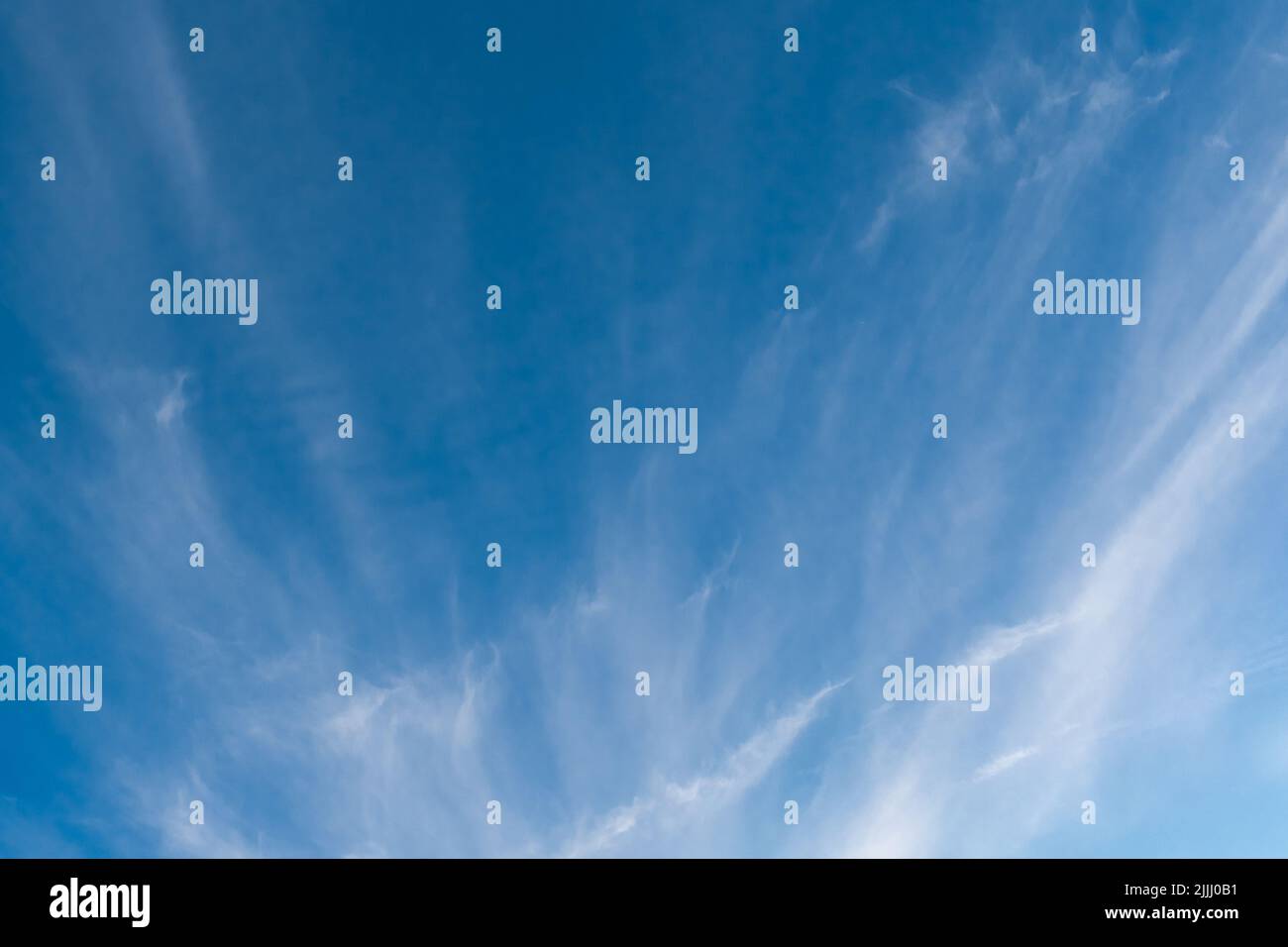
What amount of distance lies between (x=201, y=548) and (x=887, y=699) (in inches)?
903

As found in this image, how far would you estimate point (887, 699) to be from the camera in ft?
79.9
